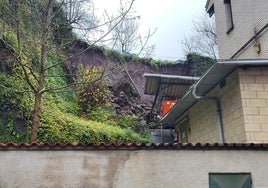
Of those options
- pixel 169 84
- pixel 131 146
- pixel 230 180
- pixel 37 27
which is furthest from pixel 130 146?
pixel 169 84

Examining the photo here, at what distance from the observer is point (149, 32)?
978 cm

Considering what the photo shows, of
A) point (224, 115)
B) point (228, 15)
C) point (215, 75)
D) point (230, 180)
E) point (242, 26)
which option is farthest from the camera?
point (228, 15)

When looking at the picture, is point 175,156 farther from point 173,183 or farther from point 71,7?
point 71,7

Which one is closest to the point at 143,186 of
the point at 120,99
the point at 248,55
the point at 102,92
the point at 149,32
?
the point at 149,32

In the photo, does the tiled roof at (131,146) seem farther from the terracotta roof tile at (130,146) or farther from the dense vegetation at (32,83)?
the dense vegetation at (32,83)

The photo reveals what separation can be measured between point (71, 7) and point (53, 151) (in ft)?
22.5

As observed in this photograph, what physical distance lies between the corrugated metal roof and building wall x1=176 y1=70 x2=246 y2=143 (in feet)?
14.0

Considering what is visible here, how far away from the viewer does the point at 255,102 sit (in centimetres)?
841

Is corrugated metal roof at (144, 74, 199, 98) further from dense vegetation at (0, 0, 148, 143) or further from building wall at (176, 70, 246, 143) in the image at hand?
building wall at (176, 70, 246, 143)

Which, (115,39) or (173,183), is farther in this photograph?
(115,39)

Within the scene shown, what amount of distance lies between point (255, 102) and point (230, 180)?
9.05 ft

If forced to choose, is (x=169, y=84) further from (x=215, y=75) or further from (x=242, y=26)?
(x=215, y=75)

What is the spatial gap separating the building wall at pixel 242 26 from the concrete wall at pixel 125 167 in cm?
684

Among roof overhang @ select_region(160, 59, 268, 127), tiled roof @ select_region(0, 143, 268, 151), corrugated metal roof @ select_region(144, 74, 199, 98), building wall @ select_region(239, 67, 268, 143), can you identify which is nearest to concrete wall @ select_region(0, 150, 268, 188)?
tiled roof @ select_region(0, 143, 268, 151)
